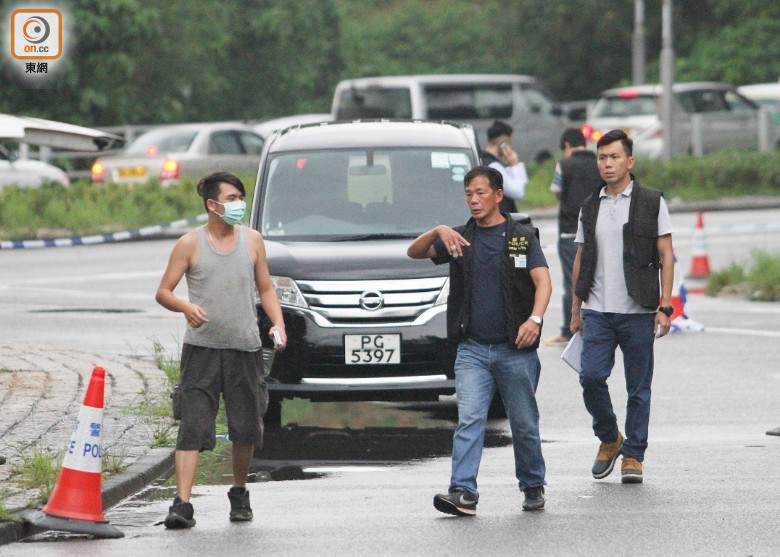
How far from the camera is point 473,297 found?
8617 millimetres

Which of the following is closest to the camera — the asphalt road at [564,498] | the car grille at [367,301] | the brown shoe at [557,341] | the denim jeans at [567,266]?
the asphalt road at [564,498]

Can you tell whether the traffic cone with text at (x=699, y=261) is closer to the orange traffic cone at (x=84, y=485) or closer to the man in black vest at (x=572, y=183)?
the man in black vest at (x=572, y=183)

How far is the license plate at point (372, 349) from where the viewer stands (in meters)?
10.9

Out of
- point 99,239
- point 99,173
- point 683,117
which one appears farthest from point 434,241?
point 683,117

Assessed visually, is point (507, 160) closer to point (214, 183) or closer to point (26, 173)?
point (214, 183)

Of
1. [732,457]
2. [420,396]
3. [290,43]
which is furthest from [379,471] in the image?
[290,43]

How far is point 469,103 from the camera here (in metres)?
34.9

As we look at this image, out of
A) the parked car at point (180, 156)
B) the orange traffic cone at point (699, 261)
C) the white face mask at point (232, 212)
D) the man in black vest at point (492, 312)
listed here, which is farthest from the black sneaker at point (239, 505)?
the parked car at point (180, 156)

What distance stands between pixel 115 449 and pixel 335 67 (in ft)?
137

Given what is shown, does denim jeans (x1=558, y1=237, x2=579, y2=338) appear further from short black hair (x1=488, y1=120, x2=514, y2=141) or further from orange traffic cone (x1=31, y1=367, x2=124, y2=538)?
orange traffic cone (x1=31, y1=367, x2=124, y2=538)

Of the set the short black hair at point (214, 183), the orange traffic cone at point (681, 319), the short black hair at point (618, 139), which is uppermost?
the short black hair at point (618, 139)

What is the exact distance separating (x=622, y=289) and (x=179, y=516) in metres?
2.70

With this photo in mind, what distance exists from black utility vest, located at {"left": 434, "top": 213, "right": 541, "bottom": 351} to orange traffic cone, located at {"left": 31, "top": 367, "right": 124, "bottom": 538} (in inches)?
67.8

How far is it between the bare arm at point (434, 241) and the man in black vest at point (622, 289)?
115cm
